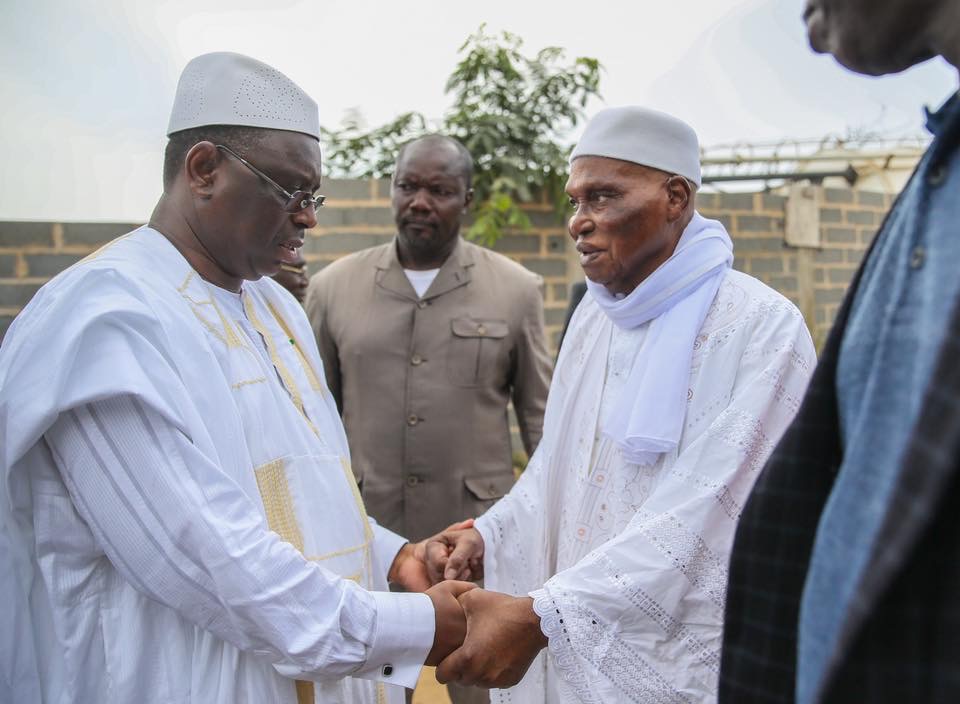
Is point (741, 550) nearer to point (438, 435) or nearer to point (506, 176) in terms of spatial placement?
point (438, 435)

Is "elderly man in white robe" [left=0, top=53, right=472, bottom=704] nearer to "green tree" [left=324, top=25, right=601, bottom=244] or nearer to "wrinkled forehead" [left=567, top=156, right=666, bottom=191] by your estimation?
"wrinkled forehead" [left=567, top=156, right=666, bottom=191]

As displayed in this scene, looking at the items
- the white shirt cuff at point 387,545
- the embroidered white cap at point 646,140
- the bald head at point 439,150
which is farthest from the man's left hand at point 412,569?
the bald head at point 439,150

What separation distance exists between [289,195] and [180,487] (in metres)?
0.83

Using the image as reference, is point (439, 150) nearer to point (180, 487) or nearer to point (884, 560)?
point (180, 487)

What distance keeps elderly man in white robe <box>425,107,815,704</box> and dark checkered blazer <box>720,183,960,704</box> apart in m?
0.87

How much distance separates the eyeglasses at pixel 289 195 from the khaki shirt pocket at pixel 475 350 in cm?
172

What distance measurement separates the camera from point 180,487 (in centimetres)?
165

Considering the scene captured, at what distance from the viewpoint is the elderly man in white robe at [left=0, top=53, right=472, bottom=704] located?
1631mm

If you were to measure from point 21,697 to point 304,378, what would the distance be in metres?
1.02

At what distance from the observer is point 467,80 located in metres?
6.74

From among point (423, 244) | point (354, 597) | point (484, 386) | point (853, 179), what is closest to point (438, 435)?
point (484, 386)

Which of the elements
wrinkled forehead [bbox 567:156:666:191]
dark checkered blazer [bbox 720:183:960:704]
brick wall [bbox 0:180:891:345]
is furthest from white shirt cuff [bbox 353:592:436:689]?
brick wall [bbox 0:180:891:345]

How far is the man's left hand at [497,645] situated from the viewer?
218cm

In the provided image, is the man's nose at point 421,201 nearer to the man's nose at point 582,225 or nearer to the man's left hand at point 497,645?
the man's nose at point 582,225
